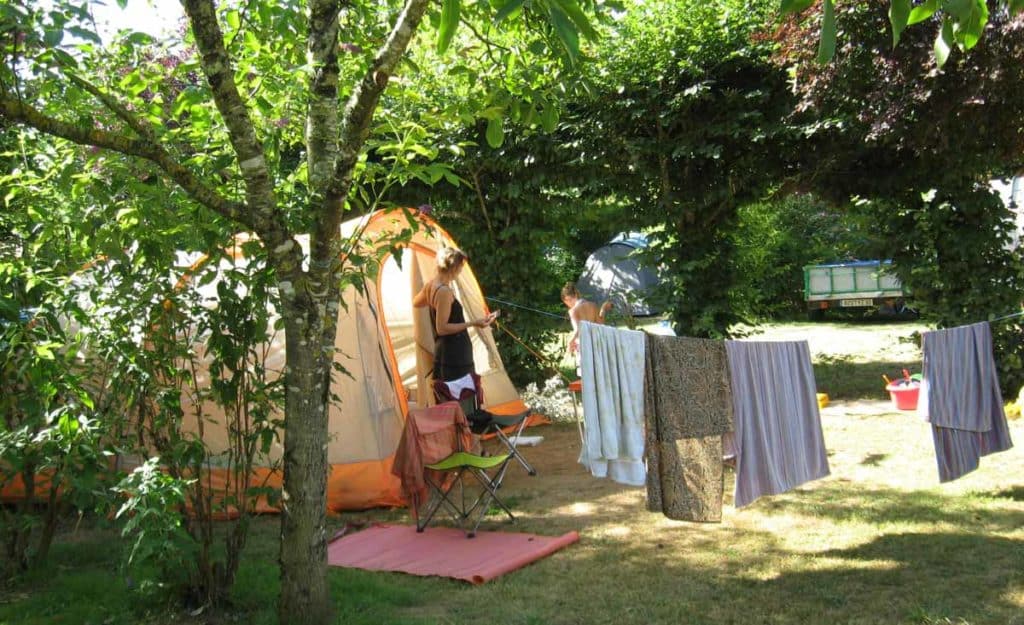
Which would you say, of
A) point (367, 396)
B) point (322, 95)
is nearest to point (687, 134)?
point (367, 396)

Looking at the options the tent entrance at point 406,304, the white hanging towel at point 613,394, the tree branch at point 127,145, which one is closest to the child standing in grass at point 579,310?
the tent entrance at point 406,304

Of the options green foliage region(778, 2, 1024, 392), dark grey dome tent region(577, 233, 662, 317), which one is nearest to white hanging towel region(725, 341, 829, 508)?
green foliage region(778, 2, 1024, 392)

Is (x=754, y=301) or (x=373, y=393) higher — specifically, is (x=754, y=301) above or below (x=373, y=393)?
above

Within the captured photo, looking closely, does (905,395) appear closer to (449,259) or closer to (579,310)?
(579,310)

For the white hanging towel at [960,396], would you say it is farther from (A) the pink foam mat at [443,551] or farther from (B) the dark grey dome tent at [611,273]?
(B) the dark grey dome tent at [611,273]

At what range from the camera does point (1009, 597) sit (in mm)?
3508

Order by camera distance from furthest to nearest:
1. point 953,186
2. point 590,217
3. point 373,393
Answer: point 590,217
point 953,186
point 373,393

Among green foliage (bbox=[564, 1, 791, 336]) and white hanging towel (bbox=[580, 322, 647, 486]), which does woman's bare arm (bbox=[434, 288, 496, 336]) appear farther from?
green foliage (bbox=[564, 1, 791, 336])

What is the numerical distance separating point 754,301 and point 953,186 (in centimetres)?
215

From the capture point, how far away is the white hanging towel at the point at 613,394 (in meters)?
4.03

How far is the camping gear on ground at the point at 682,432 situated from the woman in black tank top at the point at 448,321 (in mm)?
1854

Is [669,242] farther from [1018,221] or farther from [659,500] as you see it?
[659,500]

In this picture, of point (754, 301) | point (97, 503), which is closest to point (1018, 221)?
point (754, 301)

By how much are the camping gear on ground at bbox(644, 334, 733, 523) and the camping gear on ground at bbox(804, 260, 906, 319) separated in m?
12.3
